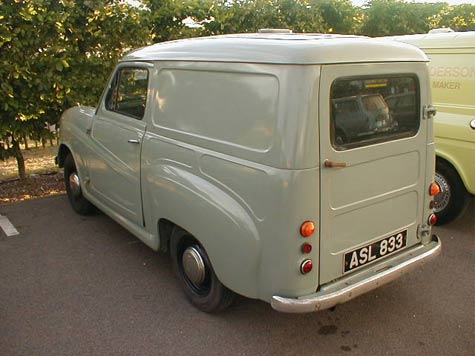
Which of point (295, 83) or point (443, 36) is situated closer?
point (295, 83)

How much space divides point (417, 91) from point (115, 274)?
9.37 ft

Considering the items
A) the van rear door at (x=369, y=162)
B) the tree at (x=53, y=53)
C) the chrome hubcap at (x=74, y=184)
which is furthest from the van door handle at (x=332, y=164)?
the tree at (x=53, y=53)

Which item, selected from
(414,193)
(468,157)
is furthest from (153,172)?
(468,157)

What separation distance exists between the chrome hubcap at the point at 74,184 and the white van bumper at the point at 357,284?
10.5 ft

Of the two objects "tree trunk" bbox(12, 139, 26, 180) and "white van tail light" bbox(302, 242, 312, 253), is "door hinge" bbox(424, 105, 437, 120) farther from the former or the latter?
"tree trunk" bbox(12, 139, 26, 180)

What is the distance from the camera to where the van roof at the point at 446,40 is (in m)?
4.41

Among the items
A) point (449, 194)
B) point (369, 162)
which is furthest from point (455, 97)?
point (369, 162)

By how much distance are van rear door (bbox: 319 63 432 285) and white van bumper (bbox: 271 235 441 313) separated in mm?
56

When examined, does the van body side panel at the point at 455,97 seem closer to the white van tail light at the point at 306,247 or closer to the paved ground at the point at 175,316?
the paved ground at the point at 175,316

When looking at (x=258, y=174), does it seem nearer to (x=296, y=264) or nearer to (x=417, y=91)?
(x=296, y=264)

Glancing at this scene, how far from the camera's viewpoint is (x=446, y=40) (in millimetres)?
4598

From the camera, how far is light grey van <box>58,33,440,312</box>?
254cm

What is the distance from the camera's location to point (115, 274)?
12.8 ft

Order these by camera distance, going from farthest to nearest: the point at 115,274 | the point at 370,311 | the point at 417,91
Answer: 1. the point at 115,274
2. the point at 370,311
3. the point at 417,91
